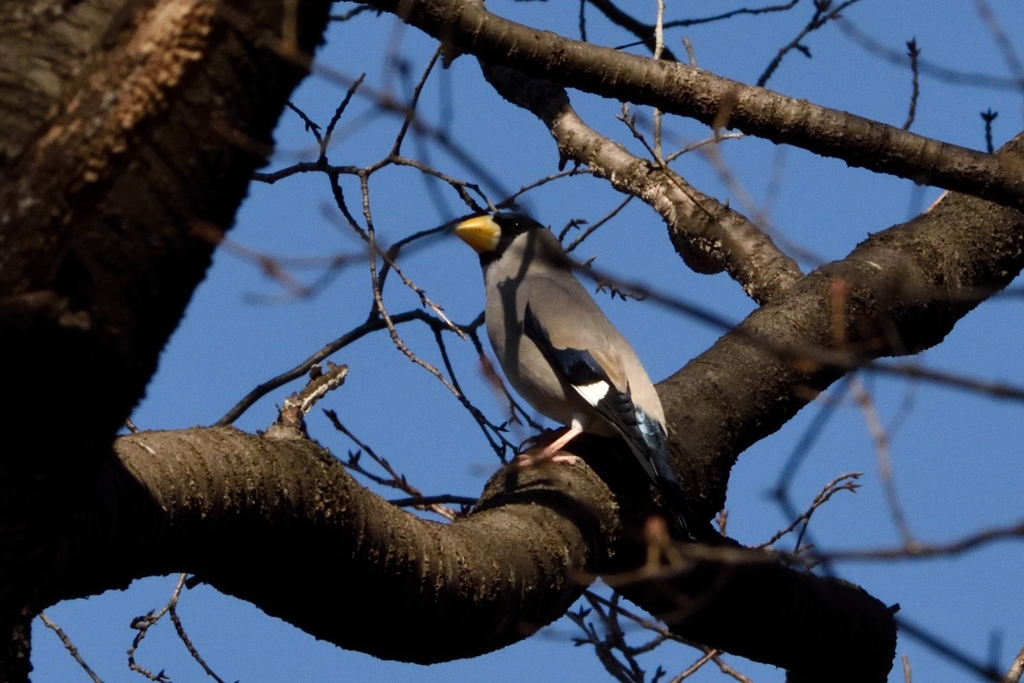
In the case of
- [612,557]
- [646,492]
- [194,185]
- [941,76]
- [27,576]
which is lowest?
[27,576]

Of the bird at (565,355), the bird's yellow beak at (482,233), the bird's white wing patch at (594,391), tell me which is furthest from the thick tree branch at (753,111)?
the bird's yellow beak at (482,233)

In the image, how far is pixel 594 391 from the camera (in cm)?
490

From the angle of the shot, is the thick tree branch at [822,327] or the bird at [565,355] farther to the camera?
the bird at [565,355]

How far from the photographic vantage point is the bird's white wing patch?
190 inches

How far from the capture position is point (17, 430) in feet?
4.89

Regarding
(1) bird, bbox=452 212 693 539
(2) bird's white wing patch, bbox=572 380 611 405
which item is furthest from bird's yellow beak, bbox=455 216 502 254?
(2) bird's white wing patch, bbox=572 380 611 405

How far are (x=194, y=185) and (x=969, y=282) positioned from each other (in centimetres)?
340

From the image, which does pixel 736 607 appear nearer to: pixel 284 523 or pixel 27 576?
pixel 284 523

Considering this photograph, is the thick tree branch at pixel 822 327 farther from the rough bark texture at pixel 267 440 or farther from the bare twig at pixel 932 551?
the bare twig at pixel 932 551

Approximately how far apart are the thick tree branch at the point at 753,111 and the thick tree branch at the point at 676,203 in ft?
4.43

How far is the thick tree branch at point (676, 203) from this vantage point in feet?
14.2

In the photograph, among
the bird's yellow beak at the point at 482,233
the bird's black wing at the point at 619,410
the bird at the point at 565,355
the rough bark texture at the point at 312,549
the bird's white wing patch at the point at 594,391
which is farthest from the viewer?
the bird's yellow beak at the point at 482,233

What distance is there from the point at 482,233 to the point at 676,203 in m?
2.30

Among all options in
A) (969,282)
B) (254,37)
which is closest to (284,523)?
(254,37)
